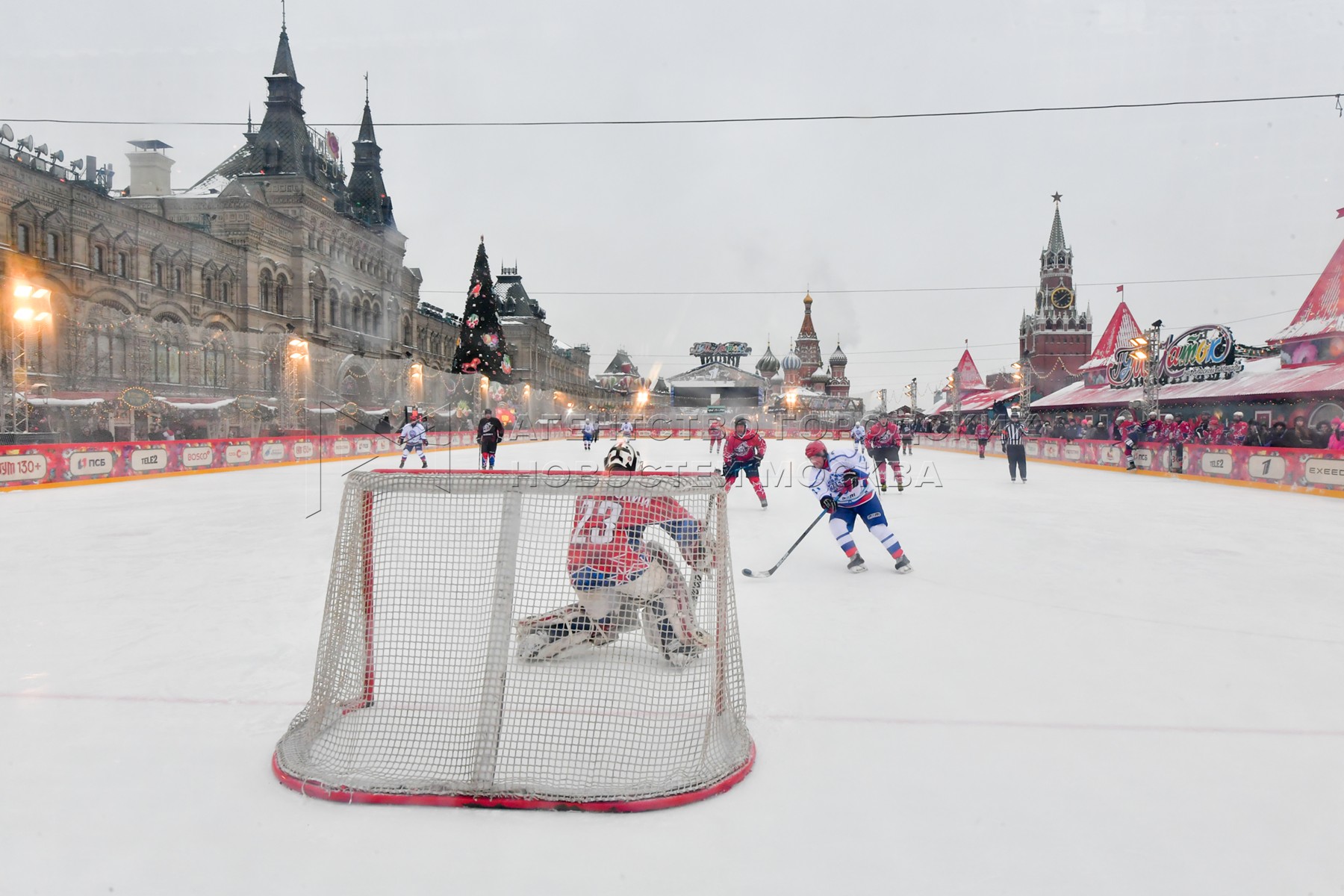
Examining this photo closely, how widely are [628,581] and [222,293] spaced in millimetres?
37730

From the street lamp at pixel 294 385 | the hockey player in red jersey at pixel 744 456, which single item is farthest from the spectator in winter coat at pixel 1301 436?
the street lamp at pixel 294 385

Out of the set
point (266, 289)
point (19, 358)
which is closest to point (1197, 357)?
point (19, 358)

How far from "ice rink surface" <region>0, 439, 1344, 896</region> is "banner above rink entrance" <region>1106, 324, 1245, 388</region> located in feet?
70.7

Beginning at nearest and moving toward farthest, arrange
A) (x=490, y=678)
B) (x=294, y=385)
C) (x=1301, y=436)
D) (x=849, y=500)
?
(x=490, y=678) → (x=849, y=500) → (x=1301, y=436) → (x=294, y=385)

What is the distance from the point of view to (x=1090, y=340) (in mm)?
69000

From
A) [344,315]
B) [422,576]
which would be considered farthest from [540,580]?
[344,315]

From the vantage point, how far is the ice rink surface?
2.33 m

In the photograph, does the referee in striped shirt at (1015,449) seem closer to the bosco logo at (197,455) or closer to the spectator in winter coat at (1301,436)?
the spectator in winter coat at (1301,436)

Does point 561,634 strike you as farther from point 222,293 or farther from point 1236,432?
point 222,293

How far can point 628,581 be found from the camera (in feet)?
12.1

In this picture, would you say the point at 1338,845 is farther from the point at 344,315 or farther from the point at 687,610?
the point at 344,315

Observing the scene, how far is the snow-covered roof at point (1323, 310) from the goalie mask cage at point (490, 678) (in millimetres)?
27612

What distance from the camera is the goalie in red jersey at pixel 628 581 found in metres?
3.50

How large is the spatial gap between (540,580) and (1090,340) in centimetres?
7733
